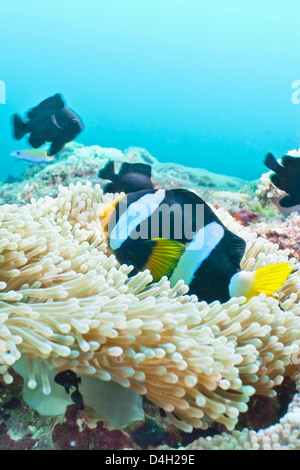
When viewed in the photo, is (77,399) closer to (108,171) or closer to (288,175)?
(288,175)

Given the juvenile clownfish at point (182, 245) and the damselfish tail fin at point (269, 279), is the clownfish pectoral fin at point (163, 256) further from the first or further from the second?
the damselfish tail fin at point (269, 279)

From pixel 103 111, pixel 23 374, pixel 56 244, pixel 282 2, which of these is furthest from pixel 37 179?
pixel 103 111

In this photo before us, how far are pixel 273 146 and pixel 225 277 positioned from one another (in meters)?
69.1

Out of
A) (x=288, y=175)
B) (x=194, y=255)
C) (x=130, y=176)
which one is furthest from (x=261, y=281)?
(x=130, y=176)

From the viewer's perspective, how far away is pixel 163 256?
57.7 inches

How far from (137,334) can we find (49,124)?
3.06 m

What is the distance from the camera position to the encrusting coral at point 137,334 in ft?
3.21

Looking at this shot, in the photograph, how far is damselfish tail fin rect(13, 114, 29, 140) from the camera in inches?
140

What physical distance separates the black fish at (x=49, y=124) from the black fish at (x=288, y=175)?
7.03 feet

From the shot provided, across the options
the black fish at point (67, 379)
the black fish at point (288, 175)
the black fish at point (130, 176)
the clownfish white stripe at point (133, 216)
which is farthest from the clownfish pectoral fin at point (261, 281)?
the black fish at point (130, 176)

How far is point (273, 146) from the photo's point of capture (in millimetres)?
64938

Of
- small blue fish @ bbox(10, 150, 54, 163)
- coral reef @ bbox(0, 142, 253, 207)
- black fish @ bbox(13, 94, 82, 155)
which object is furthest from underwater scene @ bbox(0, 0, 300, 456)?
small blue fish @ bbox(10, 150, 54, 163)

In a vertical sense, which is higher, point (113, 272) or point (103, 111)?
point (103, 111)
